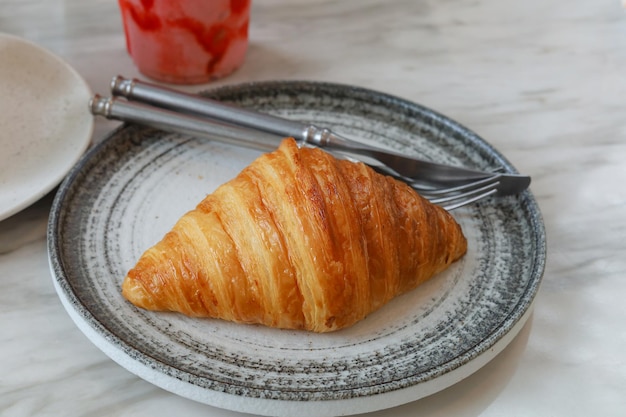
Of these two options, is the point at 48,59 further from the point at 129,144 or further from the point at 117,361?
the point at 117,361

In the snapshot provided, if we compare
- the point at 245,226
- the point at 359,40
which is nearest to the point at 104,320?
the point at 245,226

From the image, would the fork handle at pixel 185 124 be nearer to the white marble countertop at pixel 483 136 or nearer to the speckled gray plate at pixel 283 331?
the speckled gray plate at pixel 283 331

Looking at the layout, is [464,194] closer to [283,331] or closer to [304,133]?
[304,133]

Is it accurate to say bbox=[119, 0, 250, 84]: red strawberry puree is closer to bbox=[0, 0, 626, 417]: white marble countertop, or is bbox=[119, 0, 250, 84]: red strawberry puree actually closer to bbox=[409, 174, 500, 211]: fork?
bbox=[0, 0, 626, 417]: white marble countertop

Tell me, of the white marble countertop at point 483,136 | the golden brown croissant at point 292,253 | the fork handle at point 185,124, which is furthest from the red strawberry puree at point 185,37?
the golden brown croissant at point 292,253

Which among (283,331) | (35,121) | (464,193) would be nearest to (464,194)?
(464,193)

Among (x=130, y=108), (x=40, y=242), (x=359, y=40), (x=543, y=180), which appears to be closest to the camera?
(x=40, y=242)

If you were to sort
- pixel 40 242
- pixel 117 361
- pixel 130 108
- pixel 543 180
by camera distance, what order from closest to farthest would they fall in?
pixel 117 361 → pixel 40 242 → pixel 130 108 → pixel 543 180
